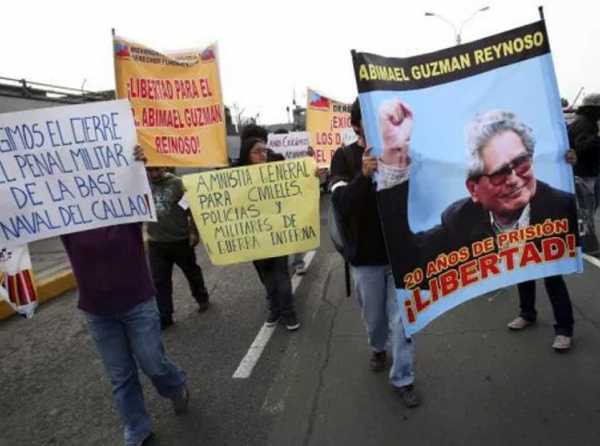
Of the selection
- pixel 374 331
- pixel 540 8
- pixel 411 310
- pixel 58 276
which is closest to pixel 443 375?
pixel 374 331

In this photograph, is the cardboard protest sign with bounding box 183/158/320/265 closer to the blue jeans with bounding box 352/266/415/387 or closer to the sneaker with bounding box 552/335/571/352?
the blue jeans with bounding box 352/266/415/387

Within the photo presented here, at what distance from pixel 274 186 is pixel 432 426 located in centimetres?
256

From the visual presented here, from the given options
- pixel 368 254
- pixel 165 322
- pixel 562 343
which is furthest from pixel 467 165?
pixel 165 322

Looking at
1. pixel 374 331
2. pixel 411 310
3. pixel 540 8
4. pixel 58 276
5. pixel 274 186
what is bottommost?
pixel 374 331

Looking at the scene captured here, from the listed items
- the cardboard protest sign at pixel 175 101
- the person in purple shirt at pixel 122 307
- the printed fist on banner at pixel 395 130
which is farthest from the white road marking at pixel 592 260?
the person in purple shirt at pixel 122 307

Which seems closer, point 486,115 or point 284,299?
point 486,115

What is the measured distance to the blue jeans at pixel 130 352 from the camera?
306 cm

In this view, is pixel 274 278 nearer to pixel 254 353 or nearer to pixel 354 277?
pixel 254 353

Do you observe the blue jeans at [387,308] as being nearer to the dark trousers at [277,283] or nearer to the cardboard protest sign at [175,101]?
the dark trousers at [277,283]

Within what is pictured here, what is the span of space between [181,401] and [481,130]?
8.45 ft

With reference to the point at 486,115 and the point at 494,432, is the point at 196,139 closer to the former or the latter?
the point at 486,115

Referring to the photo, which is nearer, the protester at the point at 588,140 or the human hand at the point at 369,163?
the human hand at the point at 369,163

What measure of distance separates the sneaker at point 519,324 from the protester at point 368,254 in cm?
136

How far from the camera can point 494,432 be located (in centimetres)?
298
